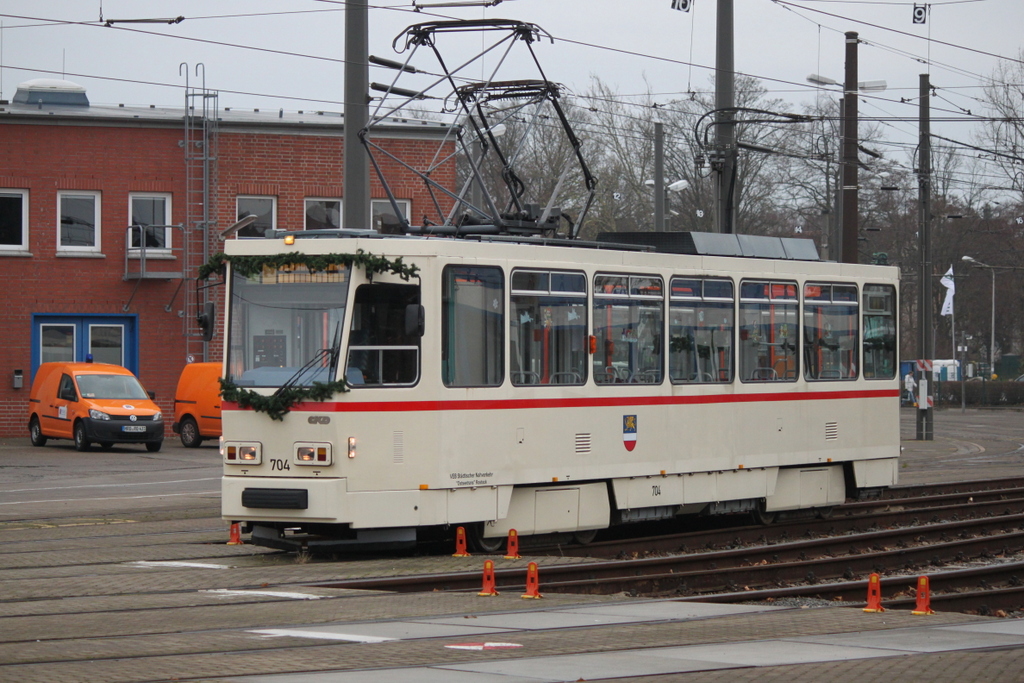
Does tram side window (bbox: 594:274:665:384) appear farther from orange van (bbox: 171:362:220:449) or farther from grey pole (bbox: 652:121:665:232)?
orange van (bbox: 171:362:220:449)

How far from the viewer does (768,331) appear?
53.1ft

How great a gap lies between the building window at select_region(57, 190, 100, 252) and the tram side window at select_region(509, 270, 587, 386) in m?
21.9


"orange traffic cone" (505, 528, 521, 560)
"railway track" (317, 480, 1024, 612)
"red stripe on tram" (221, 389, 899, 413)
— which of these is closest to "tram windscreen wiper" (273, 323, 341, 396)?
"red stripe on tram" (221, 389, 899, 413)

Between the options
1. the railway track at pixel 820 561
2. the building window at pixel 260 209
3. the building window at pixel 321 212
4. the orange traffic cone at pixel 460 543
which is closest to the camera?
the railway track at pixel 820 561

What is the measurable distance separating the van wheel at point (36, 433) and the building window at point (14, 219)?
445 cm

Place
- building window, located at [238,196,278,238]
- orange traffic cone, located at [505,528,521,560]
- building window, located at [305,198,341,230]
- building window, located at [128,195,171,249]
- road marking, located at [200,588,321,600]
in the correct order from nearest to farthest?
1. road marking, located at [200,588,321,600]
2. orange traffic cone, located at [505,528,521,560]
3. building window, located at [128,195,171,249]
4. building window, located at [238,196,278,238]
5. building window, located at [305,198,341,230]

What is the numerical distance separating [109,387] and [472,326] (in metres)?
18.5

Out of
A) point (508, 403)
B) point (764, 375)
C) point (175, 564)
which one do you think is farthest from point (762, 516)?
point (175, 564)

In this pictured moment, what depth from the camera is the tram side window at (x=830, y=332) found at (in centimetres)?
1675

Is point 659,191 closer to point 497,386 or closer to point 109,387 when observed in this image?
point 109,387

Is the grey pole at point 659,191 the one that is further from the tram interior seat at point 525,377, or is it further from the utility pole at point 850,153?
the tram interior seat at point 525,377

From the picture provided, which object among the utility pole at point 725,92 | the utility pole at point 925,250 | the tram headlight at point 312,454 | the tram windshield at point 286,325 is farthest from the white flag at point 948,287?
the tram headlight at point 312,454

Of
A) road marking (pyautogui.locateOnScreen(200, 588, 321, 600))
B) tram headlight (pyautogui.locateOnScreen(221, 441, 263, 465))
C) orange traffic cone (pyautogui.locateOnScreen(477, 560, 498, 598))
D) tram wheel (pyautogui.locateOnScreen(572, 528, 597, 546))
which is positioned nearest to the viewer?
road marking (pyautogui.locateOnScreen(200, 588, 321, 600))

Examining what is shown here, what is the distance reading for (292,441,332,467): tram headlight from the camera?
12180 mm
